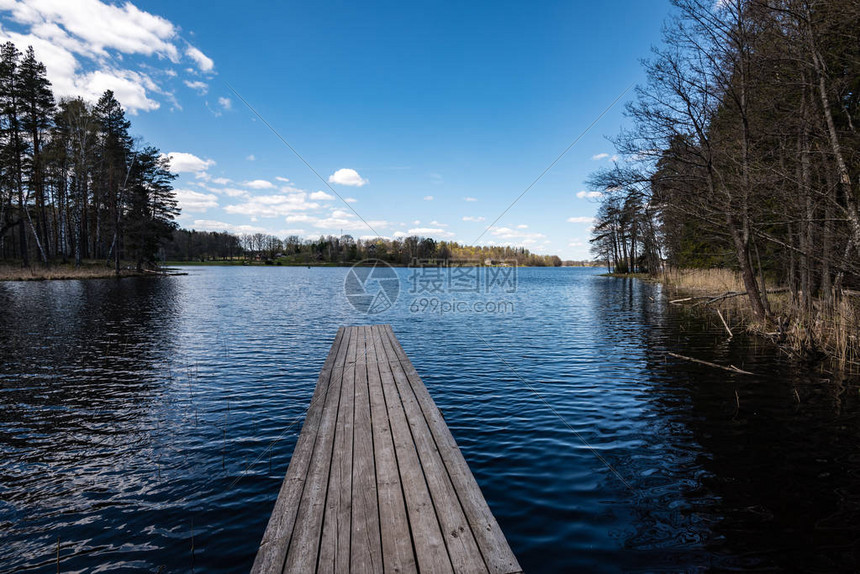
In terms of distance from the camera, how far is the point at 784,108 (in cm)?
1318

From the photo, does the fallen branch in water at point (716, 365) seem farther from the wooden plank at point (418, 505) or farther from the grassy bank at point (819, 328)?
the wooden plank at point (418, 505)

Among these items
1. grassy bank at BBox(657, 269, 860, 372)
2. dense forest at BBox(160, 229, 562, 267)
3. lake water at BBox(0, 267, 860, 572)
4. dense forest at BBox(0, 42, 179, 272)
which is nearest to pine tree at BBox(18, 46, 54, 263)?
dense forest at BBox(0, 42, 179, 272)

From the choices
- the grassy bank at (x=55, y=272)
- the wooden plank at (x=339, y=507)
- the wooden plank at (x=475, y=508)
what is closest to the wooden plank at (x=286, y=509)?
the wooden plank at (x=339, y=507)

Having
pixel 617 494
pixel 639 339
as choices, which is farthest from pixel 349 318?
pixel 617 494

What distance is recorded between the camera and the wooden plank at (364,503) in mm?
2977

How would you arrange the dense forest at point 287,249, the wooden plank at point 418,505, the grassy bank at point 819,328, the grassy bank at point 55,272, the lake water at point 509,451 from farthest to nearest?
the dense forest at point 287,249 < the grassy bank at point 55,272 < the grassy bank at point 819,328 < the lake water at point 509,451 < the wooden plank at point 418,505

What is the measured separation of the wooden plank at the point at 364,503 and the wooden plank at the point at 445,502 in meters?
0.56

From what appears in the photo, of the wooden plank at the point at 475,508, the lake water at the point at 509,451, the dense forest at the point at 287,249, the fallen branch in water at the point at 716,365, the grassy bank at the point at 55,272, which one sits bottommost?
the lake water at the point at 509,451

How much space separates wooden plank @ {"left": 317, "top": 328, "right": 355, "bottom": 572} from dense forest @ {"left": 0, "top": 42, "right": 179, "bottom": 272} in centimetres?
5142

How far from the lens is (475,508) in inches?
144

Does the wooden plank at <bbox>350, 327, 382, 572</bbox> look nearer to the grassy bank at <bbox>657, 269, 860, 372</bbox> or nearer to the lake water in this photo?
the lake water

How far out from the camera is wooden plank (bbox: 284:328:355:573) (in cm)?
296

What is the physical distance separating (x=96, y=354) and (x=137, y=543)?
11.9 metres

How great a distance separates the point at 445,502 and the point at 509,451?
3121 mm
